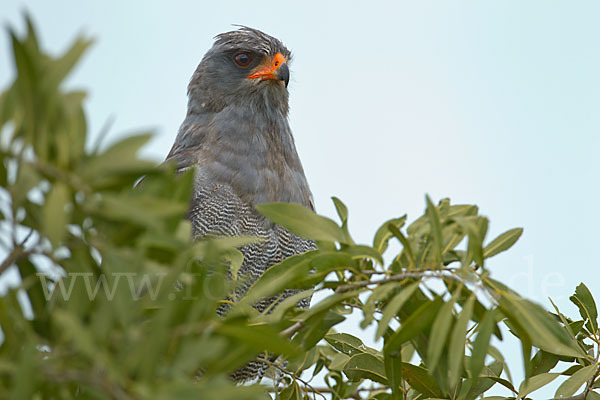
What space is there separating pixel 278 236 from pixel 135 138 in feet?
11.5

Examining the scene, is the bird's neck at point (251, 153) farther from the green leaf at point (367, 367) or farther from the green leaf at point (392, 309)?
the green leaf at point (392, 309)

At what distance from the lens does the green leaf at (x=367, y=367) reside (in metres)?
2.82

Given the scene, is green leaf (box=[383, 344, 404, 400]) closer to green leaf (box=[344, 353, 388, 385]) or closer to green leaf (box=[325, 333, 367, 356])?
green leaf (box=[344, 353, 388, 385])

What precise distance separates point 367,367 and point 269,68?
10.1 ft

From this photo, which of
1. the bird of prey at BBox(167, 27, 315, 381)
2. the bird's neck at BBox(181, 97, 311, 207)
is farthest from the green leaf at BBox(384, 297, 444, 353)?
the bird's neck at BBox(181, 97, 311, 207)

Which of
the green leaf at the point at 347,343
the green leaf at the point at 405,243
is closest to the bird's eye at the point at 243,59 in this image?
the green leaf at the point at 347,343

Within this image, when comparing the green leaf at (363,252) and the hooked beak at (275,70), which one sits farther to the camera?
the hooked beak at (275,70)

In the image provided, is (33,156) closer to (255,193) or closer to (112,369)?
(112,369)

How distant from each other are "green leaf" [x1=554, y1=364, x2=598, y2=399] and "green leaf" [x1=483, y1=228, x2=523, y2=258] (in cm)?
88

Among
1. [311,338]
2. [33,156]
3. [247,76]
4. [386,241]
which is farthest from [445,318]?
[247,76]

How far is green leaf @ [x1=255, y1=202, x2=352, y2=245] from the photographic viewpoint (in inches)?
72.9

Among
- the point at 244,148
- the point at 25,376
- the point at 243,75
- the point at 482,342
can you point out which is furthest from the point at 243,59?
the point at 25,376

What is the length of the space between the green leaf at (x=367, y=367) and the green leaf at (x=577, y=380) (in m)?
0.61

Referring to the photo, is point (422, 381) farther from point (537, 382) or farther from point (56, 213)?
point (56, 213)
